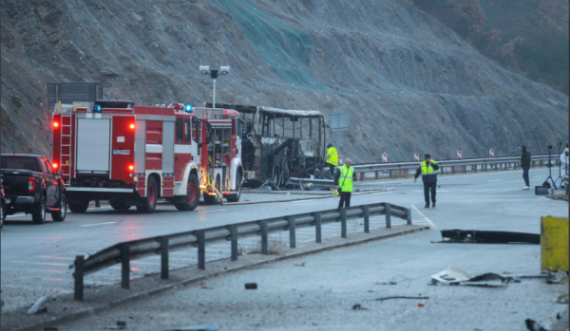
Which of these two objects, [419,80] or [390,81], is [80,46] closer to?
[390,81]

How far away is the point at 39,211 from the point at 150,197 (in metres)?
4.84

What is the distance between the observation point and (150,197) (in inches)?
993

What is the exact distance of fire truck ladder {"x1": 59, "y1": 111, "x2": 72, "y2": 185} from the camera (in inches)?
959

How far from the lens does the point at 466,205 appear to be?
2861 cm

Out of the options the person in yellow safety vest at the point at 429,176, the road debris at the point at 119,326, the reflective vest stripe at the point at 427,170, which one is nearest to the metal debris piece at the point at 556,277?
the road debris at the point at 119,326

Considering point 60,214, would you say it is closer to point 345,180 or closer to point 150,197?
point 150,197

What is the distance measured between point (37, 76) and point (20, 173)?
850 inches

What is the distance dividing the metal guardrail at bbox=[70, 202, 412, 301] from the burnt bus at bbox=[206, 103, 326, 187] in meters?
18.8

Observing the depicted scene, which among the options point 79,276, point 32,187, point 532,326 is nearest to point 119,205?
point 32,187

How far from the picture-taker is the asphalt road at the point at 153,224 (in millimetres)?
12078

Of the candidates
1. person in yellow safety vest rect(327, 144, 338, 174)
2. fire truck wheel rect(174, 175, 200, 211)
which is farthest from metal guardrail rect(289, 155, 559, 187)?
fire truck wheel rect(174, 175, 200, 211)

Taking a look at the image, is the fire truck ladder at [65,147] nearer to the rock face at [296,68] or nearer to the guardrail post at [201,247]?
the rock face at [296,68]

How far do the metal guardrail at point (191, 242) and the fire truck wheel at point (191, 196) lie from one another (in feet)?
30.5

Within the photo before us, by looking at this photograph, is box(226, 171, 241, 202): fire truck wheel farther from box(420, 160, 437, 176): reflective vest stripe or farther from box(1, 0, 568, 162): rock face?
box(1, 0, 568, 162): rock face
